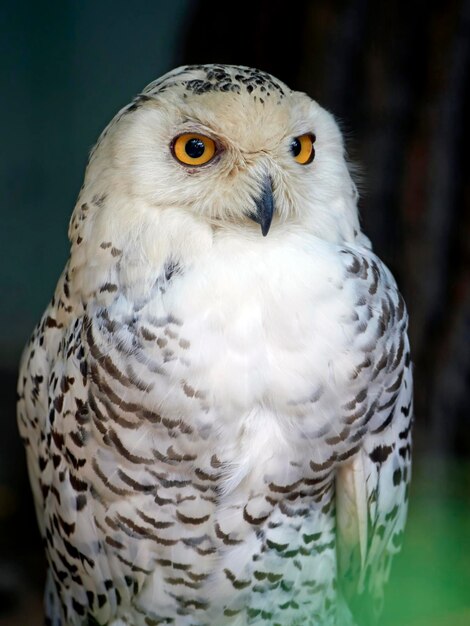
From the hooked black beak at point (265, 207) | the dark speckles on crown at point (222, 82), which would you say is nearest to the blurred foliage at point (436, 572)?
the hooked black beak at point (265, 207)

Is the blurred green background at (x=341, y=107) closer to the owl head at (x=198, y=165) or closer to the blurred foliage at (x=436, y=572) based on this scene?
the blurred foliage at (x=436, y=572)

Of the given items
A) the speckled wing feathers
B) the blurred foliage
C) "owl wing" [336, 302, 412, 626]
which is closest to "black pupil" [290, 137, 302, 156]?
the speckled wing feathers

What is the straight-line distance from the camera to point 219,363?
5.10 feet

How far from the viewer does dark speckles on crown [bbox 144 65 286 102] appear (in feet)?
5.01

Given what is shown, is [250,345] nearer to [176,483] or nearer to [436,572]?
[176,483]

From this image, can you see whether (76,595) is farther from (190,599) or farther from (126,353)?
(126,353)

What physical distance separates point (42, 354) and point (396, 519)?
2.84 feet

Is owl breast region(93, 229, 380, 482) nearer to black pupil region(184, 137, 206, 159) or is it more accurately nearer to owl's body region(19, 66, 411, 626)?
owl's body region(19, 66, 411, 626)

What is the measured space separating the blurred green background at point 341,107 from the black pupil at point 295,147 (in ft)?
3.26

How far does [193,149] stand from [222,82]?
0.42 feet

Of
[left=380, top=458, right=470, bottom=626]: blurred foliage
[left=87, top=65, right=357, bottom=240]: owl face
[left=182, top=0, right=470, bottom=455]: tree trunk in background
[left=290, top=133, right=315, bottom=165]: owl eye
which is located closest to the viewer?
[left=380, top=458, right=470, bottom=626]: blurred foliage

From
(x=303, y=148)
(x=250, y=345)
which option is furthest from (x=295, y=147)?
(x=250, y=345)

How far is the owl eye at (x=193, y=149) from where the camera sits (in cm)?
154

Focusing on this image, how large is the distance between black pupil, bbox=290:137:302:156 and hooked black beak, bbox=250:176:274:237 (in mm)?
108
